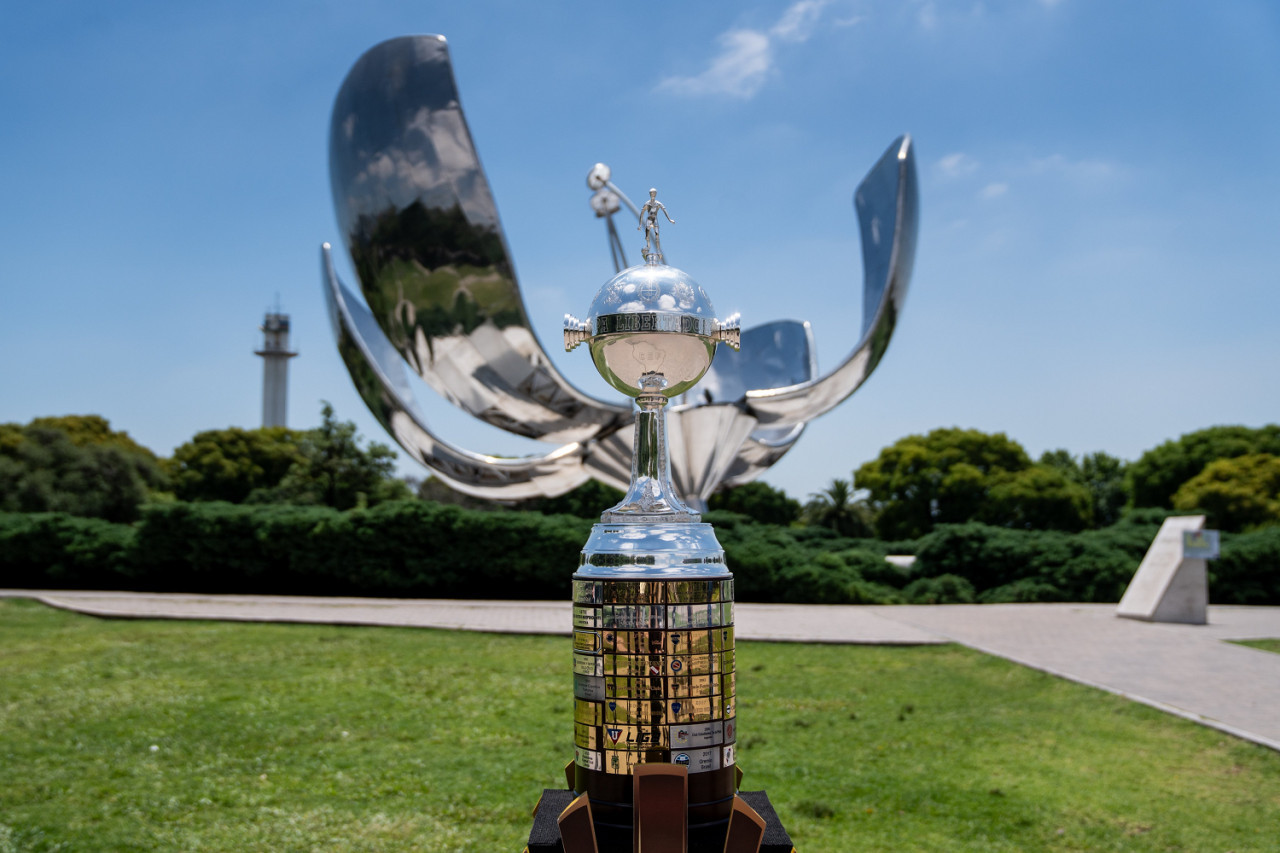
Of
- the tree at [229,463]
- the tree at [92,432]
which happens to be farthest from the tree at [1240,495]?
the tree at [92,432]

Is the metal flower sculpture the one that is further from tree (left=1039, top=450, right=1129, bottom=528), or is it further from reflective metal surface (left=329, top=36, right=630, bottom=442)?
tree (left=1039, top=450, right=1129, bottom=528)

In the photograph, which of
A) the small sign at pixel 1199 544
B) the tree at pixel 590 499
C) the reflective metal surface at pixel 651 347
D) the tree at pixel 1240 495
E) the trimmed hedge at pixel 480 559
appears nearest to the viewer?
the reflective metal surface at pixel 651 347

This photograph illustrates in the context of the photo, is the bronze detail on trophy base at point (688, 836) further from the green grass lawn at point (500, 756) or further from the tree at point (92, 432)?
the tree at point (92, 432)

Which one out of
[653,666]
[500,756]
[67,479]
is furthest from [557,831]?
[67,479]

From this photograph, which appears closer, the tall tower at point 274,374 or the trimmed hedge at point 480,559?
the trimmed hedge at point 480,559

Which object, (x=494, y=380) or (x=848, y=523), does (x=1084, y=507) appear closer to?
(x=848, y=523)

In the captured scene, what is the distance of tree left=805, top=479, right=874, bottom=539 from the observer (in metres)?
27.8

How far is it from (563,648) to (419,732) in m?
3.04

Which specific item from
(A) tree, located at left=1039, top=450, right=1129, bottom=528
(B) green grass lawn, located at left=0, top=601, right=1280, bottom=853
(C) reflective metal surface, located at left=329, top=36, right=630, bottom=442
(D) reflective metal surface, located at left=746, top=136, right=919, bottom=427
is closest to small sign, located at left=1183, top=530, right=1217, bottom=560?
(D) reflective metal surface, located at left=746, top=136, right=919, bottom=427

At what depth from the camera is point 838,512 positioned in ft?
91.8

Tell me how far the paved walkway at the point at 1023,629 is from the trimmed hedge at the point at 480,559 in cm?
76

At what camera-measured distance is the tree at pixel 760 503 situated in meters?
25.8

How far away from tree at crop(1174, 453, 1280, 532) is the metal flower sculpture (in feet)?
57.5

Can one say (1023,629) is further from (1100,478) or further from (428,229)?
(1100,478)
